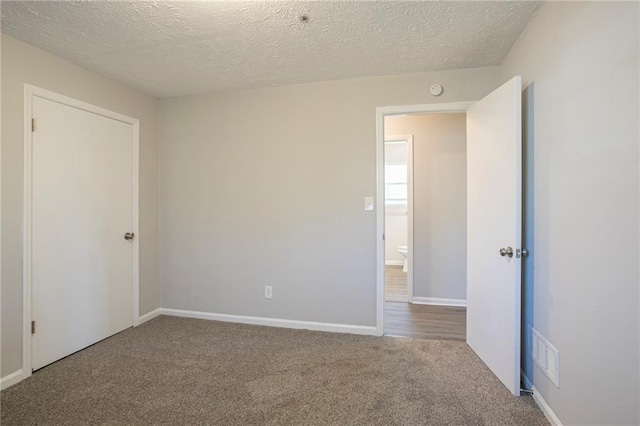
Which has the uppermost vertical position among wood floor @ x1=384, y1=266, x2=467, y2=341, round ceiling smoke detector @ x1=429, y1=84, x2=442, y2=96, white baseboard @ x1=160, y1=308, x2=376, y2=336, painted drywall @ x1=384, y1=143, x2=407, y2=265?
round ceiling smoke detector @ x1=429, y1=84, x2=442, y2=96

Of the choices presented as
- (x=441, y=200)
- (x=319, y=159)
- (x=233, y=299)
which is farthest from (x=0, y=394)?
(x=441, y=200)

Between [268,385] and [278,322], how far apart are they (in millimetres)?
1005

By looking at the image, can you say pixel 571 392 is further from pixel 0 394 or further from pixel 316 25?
pixel 0 394

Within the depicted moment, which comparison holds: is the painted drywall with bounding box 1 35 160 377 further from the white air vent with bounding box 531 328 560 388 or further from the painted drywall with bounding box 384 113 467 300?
the white air vent with bounding box 531 328 560 388

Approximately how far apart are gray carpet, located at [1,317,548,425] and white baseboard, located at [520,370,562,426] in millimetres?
33

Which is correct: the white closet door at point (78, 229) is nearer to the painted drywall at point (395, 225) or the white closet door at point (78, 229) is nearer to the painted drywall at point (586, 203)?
the painted drywall at point (586, 203)

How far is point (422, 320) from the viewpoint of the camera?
10.2 feet

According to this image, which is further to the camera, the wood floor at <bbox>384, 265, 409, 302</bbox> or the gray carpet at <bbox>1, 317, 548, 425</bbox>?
the wood floor at <bbox>384, 265, 409, 302</bbox>

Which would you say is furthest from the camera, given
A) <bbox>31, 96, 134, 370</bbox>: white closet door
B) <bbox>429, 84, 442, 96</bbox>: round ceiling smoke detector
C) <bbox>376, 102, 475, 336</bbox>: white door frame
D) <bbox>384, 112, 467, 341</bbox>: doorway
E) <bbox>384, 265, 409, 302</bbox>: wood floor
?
<bbox>384, 265, 409, 302</bbox>: wood floor

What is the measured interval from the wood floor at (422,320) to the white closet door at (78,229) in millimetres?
2594

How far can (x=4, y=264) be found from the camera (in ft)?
6.44

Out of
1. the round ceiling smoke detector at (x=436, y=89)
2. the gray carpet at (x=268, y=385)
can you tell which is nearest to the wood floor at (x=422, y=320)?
the gray carpet at (x=268, y=385)

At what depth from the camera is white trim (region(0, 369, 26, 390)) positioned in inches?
75.9

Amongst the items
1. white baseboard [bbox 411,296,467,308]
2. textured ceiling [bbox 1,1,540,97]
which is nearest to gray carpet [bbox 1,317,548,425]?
white baseboard [bbox 411,296,467,308]
